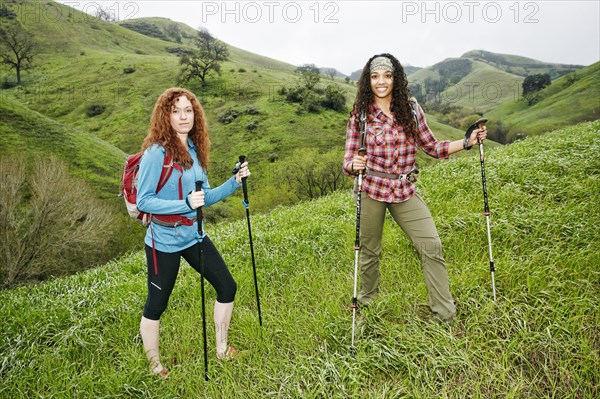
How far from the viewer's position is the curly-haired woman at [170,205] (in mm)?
3246

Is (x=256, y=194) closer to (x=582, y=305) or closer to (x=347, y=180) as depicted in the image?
(x=347, y=180)

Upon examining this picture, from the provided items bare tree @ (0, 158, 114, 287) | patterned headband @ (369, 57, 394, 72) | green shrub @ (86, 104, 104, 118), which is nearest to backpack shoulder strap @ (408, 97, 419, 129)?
patterned headband @ (369, 57, 394, 72)

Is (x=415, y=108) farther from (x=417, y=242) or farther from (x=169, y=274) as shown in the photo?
(x=169, y=274)

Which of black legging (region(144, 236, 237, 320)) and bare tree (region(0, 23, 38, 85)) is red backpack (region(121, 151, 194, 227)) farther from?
bare tree (region(0, 23, 38, 85))

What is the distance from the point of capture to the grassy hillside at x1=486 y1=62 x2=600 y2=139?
298ft

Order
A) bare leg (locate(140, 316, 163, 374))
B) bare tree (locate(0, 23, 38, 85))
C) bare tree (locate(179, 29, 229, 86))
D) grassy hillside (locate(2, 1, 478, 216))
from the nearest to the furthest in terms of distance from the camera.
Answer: bare leg (locate(140, 316, 163, 374))
grassy hillside (locate(2, 1, 478, 216))
bare tree (locate(0, 23, 38, 85))
bare tree (locate(179, 29, 229, 86))

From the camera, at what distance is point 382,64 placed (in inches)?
154

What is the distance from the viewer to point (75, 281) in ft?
27.0

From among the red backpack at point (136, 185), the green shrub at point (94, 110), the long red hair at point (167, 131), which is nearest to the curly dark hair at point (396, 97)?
the long red hair at point (167, 131)

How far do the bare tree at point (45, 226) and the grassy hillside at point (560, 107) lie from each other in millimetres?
96391

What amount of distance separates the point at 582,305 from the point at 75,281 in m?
10.2

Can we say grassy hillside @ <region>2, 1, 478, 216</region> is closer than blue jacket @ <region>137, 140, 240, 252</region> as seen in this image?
No

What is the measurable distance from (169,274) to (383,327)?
2593 millimetres

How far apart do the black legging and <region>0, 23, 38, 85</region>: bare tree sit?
116m
